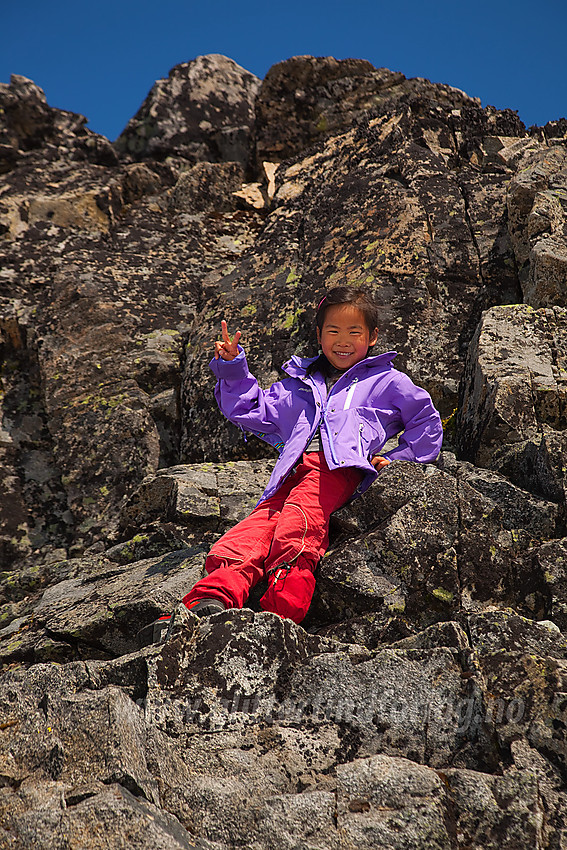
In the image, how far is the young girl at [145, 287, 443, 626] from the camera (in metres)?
6.59

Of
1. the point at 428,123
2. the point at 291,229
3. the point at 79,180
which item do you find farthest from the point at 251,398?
the point at 79,180

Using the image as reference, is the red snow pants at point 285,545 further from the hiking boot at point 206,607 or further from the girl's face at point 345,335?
the girl's face at point 345,335

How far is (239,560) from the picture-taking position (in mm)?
6660

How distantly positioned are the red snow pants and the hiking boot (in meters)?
0.07

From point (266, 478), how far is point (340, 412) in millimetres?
2148

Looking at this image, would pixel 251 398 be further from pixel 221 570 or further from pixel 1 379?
pixel 1 379

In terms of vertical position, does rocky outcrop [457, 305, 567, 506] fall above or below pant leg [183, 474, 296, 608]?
above

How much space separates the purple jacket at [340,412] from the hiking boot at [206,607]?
1.70 m

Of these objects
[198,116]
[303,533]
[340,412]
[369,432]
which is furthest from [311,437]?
[198,116]

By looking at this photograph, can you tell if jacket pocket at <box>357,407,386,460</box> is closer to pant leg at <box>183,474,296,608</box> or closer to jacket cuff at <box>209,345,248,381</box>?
pant leg at <box>183,474,296,608</box>

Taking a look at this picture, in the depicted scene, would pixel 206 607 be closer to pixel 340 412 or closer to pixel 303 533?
pixel 303 533

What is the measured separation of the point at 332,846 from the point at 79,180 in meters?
14.9

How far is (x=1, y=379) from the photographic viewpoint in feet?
40.9

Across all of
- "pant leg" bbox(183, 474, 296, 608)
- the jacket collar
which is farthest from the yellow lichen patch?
"pant leg" bbox(183, 474, 296, 608)
